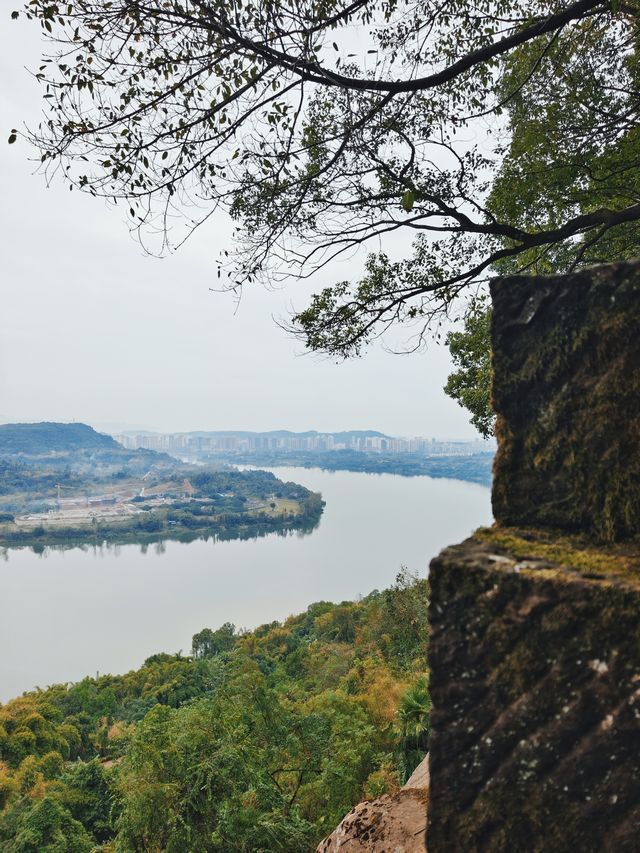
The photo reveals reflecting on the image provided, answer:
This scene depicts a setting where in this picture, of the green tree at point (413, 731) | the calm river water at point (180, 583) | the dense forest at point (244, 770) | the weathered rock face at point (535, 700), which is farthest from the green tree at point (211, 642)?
the weathered rock face at point (535, 700)

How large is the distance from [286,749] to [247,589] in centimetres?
2451

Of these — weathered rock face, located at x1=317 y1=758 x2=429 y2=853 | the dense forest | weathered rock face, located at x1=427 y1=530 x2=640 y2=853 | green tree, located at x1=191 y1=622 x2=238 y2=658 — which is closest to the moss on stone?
weathered rock face, located at x1=427 y1=530 x2=640 y2=853

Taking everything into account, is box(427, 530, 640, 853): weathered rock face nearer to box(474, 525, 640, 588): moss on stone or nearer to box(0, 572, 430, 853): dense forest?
box(474, 525, 640, 588): moss on stone

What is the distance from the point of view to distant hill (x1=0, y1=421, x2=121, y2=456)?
338 feet

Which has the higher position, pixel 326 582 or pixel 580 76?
pixel 580 76

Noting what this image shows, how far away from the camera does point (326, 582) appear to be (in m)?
29.4

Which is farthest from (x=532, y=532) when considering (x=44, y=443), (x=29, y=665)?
(x=44, y=443)

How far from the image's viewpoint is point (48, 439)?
108 meters

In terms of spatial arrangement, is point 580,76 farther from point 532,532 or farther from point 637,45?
point 532,532

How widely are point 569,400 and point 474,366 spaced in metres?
3.53

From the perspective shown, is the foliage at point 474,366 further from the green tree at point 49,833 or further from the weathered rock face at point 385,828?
the green tree at point 49,833

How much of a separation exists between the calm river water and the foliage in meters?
11.0

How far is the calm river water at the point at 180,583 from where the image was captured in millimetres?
22281

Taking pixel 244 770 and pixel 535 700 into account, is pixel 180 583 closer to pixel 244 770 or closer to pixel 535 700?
pixel 244 770
